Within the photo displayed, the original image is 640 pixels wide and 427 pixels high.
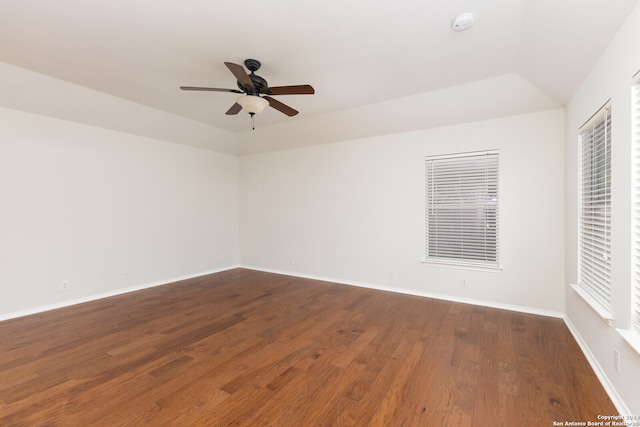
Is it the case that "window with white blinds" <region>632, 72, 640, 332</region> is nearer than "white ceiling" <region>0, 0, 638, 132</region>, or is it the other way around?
"window with white blinds" <region>632, 72, 640, 332</region>

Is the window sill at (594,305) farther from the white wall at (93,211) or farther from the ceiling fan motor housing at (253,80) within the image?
the white wall at (93,211)

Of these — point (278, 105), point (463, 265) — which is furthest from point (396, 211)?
point (278, 105)

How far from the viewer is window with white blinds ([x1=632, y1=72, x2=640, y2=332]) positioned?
5.51 ft

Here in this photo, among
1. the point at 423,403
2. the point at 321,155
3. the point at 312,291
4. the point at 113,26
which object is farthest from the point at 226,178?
the point at 423,403

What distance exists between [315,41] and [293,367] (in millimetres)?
2997

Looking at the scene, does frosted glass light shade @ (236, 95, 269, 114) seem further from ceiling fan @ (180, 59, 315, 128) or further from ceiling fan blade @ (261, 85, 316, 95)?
ceiling fan blade @ (261, 85, 316, 95)

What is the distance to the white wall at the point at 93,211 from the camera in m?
3.54

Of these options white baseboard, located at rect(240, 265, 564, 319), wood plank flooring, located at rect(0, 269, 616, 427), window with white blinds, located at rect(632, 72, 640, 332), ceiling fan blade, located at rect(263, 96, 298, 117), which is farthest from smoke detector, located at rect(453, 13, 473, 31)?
white baseboard, located at rect(240, 265, 564, 319)

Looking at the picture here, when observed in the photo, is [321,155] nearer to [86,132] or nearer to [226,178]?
[226,178]

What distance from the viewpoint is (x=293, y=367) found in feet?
7.75

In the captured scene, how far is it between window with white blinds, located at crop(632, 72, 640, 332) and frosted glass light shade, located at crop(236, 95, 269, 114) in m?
2.83

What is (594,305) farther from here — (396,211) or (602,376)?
(396,211)

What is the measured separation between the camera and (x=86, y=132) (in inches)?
163

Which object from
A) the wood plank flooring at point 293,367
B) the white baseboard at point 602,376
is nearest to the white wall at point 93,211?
the wood plank flooring at point 293,367
